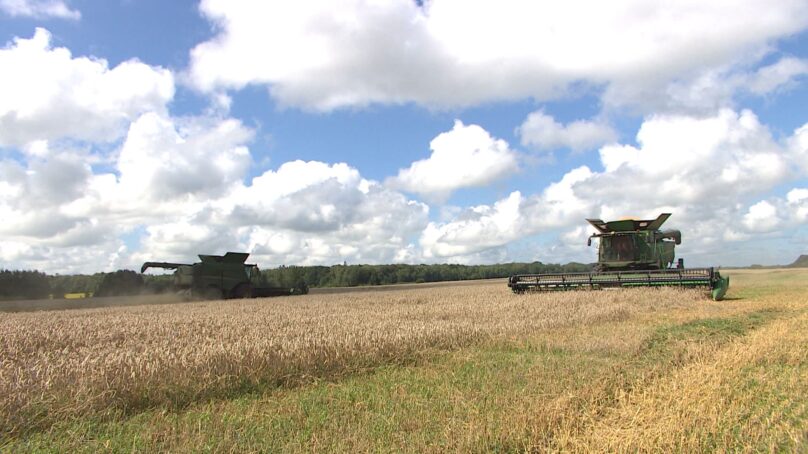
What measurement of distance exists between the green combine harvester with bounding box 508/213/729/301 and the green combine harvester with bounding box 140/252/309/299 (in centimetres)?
1477

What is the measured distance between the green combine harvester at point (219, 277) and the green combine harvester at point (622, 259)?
48.5 feet

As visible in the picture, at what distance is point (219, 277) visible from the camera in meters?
27.4

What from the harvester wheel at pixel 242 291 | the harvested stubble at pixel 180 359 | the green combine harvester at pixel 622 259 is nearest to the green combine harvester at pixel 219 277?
the harvester wheel at pixel 242 291

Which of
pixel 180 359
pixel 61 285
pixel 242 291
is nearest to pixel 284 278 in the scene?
pixel 61 285

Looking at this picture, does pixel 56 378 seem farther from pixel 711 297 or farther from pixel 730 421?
pixel 711 297

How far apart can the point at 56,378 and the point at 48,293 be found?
3596 centimetres

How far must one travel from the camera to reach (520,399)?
4.87 m

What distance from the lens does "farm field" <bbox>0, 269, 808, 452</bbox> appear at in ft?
13.1

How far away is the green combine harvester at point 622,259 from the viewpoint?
19.3 metres

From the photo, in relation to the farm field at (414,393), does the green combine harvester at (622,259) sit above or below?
above

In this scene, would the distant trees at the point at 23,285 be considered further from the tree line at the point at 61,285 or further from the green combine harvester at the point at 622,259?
the green combine harvester at the point at 622,259

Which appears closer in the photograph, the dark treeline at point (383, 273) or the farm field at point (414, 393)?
the farm field at point (414, 393)

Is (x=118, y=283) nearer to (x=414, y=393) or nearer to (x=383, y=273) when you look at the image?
(x=414, y=393)

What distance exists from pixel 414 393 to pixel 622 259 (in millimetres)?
17961
